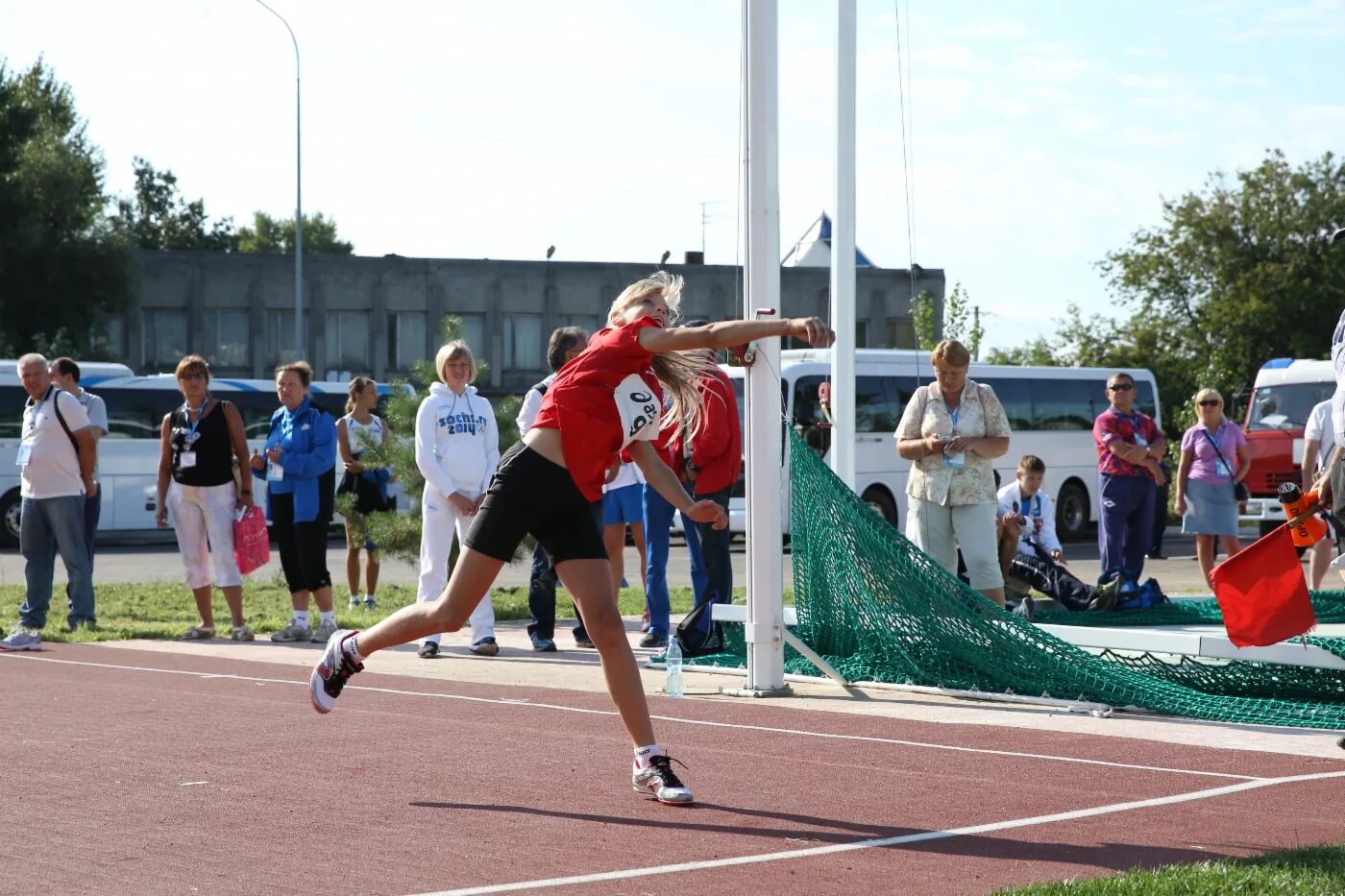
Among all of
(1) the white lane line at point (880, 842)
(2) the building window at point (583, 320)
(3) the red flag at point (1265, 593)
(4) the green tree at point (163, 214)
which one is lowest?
(1) the white lane line at point (880, 842)

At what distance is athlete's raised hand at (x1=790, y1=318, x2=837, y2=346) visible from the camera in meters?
5.88

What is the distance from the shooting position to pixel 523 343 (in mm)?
58125

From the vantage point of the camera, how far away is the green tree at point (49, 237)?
46.2 m

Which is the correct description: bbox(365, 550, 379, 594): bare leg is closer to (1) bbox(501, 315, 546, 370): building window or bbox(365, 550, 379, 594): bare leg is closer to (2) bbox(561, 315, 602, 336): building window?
(2) bbox(561, 315, 602, 336): building window

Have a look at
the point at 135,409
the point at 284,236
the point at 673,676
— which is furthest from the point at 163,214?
the point at 673,676

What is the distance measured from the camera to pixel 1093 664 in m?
8.80

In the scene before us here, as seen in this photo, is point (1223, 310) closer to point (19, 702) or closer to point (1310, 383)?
point (1310, 383)

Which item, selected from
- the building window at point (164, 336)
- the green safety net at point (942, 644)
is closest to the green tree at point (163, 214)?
the building window at point (164, 336)

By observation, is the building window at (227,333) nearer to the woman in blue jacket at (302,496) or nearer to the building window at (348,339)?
the building window at (348,339)

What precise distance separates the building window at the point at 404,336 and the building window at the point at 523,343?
9.07 feet

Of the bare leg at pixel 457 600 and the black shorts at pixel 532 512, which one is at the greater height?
the black shorts at pixel 532 512

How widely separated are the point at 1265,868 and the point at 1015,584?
349 inches

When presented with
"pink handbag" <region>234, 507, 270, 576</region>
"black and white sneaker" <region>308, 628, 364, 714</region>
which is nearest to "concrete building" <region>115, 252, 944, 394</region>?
"pink handbag" <region>234, 507, 270, 576</region>

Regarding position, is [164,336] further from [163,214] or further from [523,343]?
[163,214]
